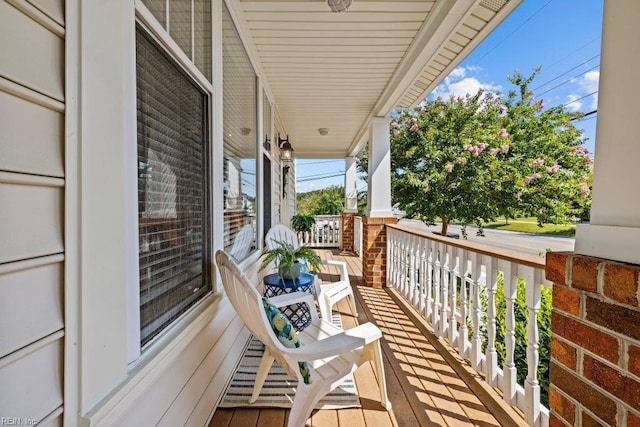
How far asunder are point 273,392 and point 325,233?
646 cm

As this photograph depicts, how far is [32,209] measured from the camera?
0.62 metres

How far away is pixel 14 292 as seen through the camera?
0.59 metres

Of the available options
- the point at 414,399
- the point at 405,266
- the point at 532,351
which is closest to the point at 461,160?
the point at 405,266

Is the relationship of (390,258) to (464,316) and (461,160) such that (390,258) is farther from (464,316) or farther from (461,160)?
(461,160)

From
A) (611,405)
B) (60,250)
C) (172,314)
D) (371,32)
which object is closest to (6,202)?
(60,250)

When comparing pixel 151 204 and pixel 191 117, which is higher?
pixel 191 117

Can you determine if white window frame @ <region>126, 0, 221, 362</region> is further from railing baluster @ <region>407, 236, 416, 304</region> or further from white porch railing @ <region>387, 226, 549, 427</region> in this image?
railing baluster @ <region>407, 236, 416, 304</region>

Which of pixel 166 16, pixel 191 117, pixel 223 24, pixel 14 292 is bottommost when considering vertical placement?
pixel 14 292

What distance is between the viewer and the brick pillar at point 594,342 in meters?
0.80

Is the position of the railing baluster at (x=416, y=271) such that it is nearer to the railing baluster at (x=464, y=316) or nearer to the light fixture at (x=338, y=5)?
the railing baluster at (x=464, y=316)

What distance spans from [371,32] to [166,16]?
1749 millimetres

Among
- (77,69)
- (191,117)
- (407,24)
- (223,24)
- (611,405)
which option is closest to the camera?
(77,69)

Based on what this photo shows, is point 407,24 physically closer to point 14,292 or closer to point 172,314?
point 172,314

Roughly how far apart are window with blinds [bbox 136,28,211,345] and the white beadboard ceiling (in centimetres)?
119
